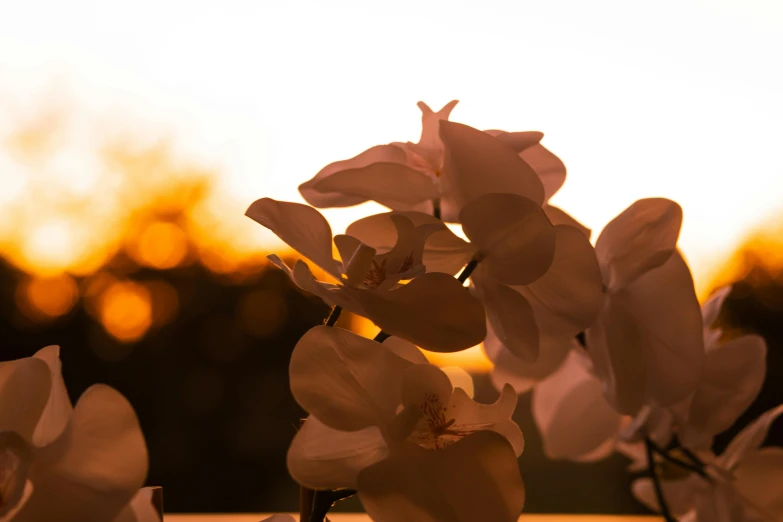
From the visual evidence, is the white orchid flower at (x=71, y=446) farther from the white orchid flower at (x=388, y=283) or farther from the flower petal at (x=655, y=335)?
the flower petal at (x=655, y=335)

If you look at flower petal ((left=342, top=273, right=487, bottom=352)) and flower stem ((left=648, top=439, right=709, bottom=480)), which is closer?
flower petal ((left=342, top=273, right=487, bottom=352))

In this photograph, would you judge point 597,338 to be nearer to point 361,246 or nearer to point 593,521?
point 361,246

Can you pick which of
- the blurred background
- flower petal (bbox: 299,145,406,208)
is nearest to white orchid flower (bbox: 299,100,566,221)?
flower petal (bbox: 299,145,406,208)

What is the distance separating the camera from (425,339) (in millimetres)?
225

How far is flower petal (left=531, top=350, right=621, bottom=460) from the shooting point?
41cm

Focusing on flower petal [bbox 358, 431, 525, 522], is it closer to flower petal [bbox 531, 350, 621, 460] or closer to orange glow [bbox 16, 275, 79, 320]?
flower petal [bbox 531, 350, 621, 460]

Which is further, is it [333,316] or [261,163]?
[261,163]

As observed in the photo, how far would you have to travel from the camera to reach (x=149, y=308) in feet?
12.8

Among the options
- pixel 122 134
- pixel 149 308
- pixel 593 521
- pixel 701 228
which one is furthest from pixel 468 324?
pixel 122 134

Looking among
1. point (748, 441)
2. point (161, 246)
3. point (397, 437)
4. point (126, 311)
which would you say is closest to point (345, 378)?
point (397, 437)

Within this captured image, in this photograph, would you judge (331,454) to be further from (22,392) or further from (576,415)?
(576,415)

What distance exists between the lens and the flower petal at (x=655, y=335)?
300 mm

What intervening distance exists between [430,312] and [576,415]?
220 mm

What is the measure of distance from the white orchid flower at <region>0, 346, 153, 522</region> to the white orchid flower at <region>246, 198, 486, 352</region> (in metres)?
0.07
